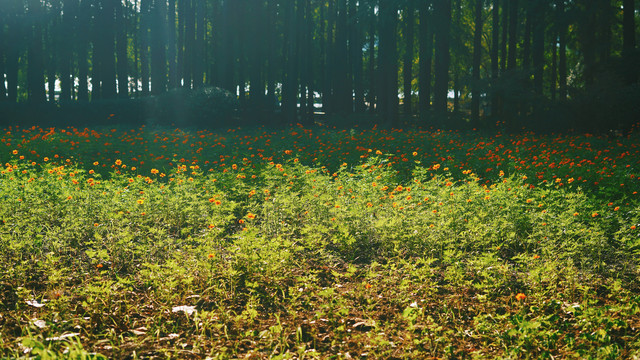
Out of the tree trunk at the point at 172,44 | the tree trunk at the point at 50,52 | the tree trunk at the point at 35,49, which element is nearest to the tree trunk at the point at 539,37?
the tree trunk at the point at 172,44

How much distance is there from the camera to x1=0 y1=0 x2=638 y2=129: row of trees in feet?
60.2

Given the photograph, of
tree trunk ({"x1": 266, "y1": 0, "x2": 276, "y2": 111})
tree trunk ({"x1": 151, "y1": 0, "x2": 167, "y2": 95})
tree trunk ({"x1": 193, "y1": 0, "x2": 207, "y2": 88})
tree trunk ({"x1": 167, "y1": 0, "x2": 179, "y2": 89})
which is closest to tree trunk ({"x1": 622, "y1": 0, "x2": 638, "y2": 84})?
tree trunk ({"x1": 266, "y1": 0, "x2": 276, "y2": 111})

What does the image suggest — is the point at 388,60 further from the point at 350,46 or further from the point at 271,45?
the point at 271,45

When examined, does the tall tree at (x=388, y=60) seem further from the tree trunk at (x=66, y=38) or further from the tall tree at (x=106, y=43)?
the tree trunk at (x=66, y=38)

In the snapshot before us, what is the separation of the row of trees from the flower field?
12807 mm

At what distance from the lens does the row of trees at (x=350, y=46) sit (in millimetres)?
18344

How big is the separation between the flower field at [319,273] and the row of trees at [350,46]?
12.8 metres

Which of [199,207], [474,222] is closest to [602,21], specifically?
[474,222]

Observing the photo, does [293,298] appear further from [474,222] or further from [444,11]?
[444,11]

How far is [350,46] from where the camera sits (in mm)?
28656

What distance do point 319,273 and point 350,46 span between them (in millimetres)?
26194

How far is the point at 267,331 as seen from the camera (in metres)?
3.08

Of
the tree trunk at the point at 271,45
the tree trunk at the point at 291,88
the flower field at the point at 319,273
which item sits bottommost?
the flower field at the point at 319,273

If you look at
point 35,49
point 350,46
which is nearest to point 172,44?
point 35,49
